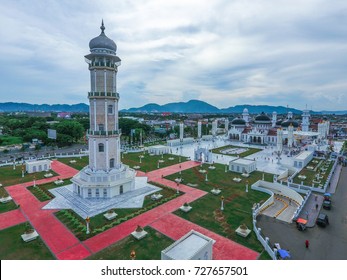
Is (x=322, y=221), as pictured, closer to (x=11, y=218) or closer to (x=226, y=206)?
(x=226, y=206)

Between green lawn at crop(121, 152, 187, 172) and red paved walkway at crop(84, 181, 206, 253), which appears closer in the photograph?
red paved walkway at crop(84, 181, 206, 253)

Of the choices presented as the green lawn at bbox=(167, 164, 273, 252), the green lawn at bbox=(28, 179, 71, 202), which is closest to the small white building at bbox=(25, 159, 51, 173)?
the green lawn at bbox=(28, 179, 71, 202)

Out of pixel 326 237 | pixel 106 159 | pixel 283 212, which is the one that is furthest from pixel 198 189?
pixel 326 237

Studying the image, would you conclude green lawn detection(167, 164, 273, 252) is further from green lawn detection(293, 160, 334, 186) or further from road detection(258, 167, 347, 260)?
green lawn detection(293, 160, 334, 186)

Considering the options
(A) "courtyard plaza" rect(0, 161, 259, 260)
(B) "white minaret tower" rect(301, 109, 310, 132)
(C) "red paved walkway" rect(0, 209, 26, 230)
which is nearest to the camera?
(A) "courtyard plaza" rect(0, 161, 259, 260)

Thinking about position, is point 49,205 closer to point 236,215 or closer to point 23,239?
point 23,239

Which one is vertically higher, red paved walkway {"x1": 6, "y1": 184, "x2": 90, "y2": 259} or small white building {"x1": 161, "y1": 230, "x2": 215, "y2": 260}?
small white building {"x1": 161, "y1": 230, "x2": 215, "y2": 260}

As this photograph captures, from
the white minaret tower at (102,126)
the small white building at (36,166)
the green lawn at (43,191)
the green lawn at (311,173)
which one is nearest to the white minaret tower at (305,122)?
the green lawn at (311,173)
